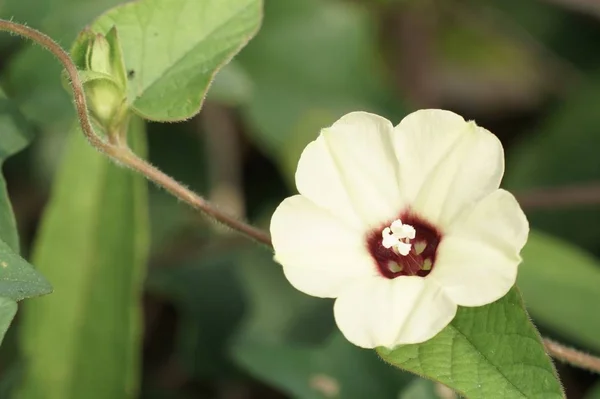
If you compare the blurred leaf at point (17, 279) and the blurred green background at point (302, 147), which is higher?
the blurred leaf at point (17, 279)

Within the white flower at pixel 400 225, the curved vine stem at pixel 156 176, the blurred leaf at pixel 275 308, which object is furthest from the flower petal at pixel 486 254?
the blurred leaf at pixel 275 308

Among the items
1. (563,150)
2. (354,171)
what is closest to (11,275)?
(354,171)

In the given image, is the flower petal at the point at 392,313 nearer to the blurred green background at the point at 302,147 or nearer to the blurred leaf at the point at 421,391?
the blurred leaf at the point at 421,391

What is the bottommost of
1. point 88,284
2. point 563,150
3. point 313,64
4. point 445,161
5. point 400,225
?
point 563,150

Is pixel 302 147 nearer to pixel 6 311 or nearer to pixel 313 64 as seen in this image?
pixel 313 64

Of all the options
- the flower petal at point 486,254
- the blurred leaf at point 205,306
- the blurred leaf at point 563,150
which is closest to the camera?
the flower petal at point 486,254

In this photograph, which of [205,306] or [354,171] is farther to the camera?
[205,306]

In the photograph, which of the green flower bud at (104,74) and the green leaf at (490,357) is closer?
the green leaf at (490,357)

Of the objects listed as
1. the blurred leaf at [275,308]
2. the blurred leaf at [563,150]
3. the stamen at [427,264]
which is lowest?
the blurred leaf at [275,308]
